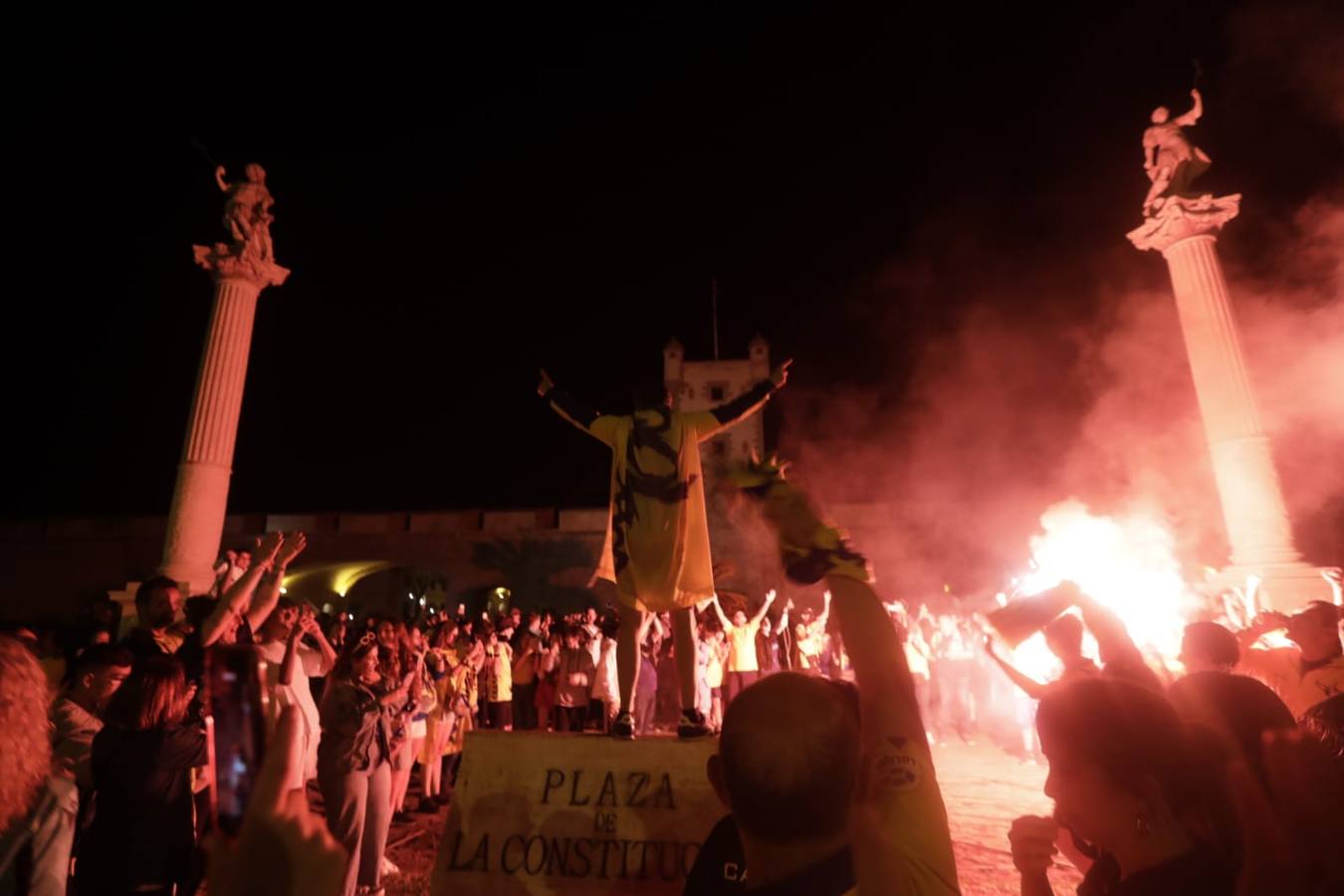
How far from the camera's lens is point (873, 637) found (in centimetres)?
196

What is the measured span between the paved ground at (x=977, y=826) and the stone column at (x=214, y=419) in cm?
726

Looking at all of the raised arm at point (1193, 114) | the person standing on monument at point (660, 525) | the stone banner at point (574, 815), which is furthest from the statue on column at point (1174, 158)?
the stone banner at point (574, 815)

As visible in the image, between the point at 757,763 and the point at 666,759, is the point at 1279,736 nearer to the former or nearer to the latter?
the point at 757,763

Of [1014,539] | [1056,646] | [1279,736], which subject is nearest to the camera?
[1279,736]

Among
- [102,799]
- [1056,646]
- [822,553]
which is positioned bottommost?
[102,799]

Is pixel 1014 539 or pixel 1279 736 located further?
pixel 1014 539

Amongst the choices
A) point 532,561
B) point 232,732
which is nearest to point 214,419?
point 232,732

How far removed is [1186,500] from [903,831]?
62.0 feet

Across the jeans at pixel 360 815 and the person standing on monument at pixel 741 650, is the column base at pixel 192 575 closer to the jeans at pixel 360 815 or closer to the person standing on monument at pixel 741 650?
the jeans at pixel 360 815

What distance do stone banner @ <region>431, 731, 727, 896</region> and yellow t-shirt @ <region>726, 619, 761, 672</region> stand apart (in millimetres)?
7603

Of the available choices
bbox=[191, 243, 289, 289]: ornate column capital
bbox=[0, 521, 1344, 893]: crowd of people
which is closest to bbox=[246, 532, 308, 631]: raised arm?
bbox=[0, 521, 1344, 893]: crowd of people

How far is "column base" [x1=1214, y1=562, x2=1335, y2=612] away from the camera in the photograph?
11.5 metres

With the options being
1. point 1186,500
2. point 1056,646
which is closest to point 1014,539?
point 1186,500

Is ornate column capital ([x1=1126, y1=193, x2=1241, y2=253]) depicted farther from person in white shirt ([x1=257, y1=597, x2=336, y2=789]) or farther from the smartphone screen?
the smartphone screen
